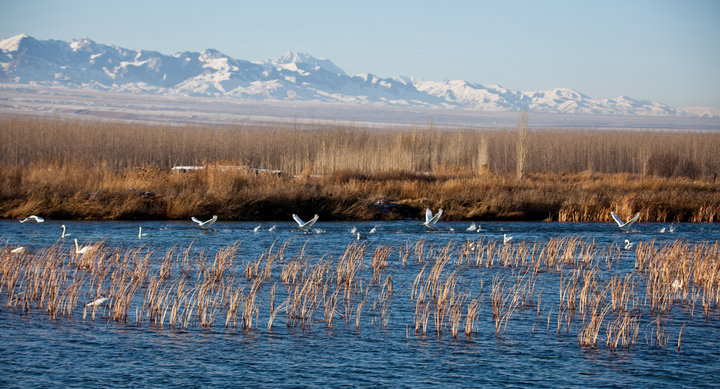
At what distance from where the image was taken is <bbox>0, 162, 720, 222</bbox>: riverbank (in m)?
25.3

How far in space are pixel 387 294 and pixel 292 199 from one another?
13.9 m

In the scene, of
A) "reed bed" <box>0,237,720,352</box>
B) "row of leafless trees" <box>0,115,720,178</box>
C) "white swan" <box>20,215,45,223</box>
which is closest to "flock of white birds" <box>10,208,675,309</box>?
"white swan" <box>20,215,45,223</box>

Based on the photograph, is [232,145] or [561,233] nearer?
[561,233]

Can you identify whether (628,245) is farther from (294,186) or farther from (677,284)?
(294,186)

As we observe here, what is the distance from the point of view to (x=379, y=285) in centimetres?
1416

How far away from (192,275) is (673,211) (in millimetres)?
18474

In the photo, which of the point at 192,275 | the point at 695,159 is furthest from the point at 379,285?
the point at 695,159

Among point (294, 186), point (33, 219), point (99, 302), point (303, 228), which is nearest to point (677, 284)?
point (99, 302)

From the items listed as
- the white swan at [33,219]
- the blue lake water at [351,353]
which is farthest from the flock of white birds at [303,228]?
the blue lake water at [351,353]

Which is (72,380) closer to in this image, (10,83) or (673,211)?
(673,211)

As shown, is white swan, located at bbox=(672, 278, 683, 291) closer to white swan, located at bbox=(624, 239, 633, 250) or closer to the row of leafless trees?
white swan, located at bbox=(624, 239, 633, 250)

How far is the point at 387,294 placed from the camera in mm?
13172

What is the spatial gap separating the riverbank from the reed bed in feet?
27.8

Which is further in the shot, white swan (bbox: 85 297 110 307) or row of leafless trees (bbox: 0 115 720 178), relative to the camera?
row of leafless trees (bbox: 0 115 720 178)
